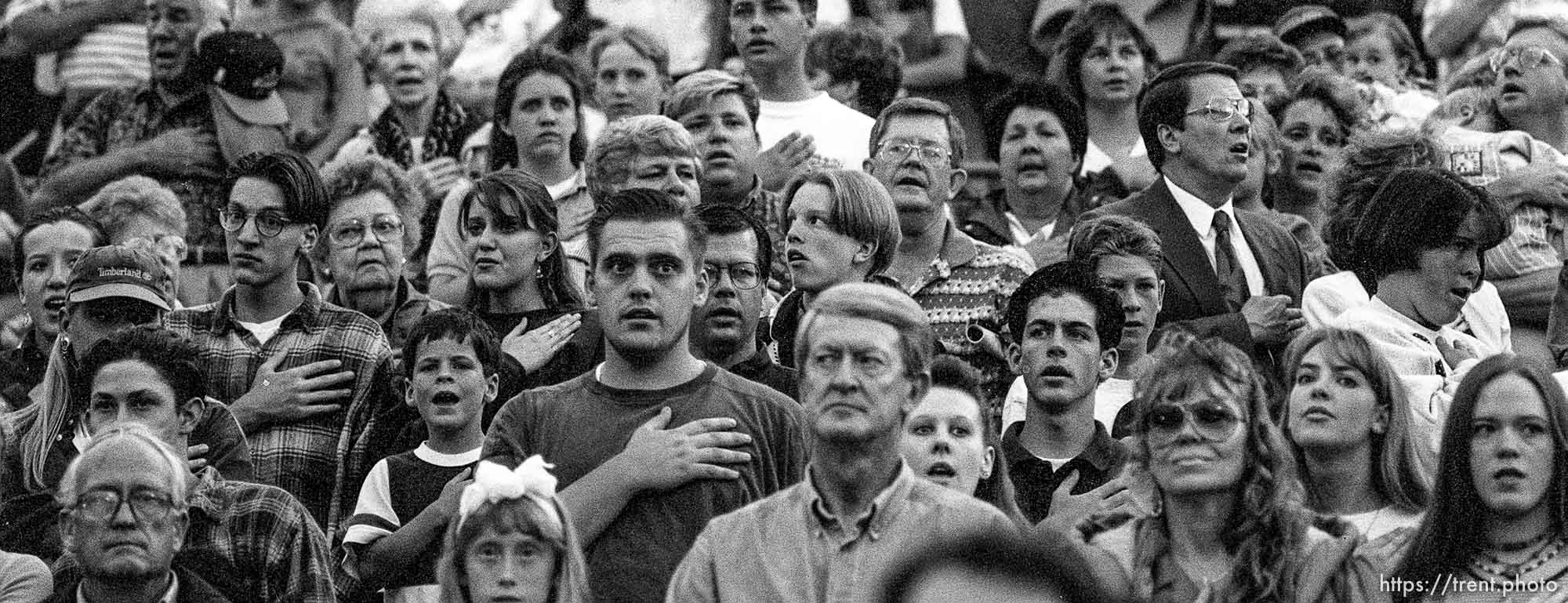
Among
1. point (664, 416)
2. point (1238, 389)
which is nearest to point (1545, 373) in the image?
point (1238, 389)

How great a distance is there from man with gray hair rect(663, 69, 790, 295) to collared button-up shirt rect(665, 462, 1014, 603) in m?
3.86

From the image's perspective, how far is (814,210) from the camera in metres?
9.30

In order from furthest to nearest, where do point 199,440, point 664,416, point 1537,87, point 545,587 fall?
point 1537,87, point 199,440, point 664,416, point 545,587

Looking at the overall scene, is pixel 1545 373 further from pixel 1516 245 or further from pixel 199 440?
pixel 199 440

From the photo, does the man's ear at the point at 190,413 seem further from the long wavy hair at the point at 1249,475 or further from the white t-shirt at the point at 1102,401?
the long wavy hair at the point at 1249,475

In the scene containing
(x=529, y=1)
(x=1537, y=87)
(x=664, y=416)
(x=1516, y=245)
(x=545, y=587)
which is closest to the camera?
(x=545, y=587)

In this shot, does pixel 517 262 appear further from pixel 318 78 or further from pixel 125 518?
pixel 318 78

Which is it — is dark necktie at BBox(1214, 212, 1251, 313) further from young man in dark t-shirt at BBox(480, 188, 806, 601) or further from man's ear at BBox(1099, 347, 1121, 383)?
young man in dark t-shirt at BBox(480, 188, 806, 601)

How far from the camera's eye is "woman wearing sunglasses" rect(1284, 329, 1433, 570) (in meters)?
7.77

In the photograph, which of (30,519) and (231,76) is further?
(231,76)

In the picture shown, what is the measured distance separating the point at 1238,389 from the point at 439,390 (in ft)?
9.42

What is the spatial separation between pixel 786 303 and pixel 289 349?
172 centimetres

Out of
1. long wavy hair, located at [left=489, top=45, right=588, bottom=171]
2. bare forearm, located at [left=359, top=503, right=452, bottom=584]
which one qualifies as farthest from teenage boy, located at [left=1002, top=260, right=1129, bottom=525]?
long wavy hair, located at [left=489, top=45, right=588, bottom=171]

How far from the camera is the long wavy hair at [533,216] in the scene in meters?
9.90
